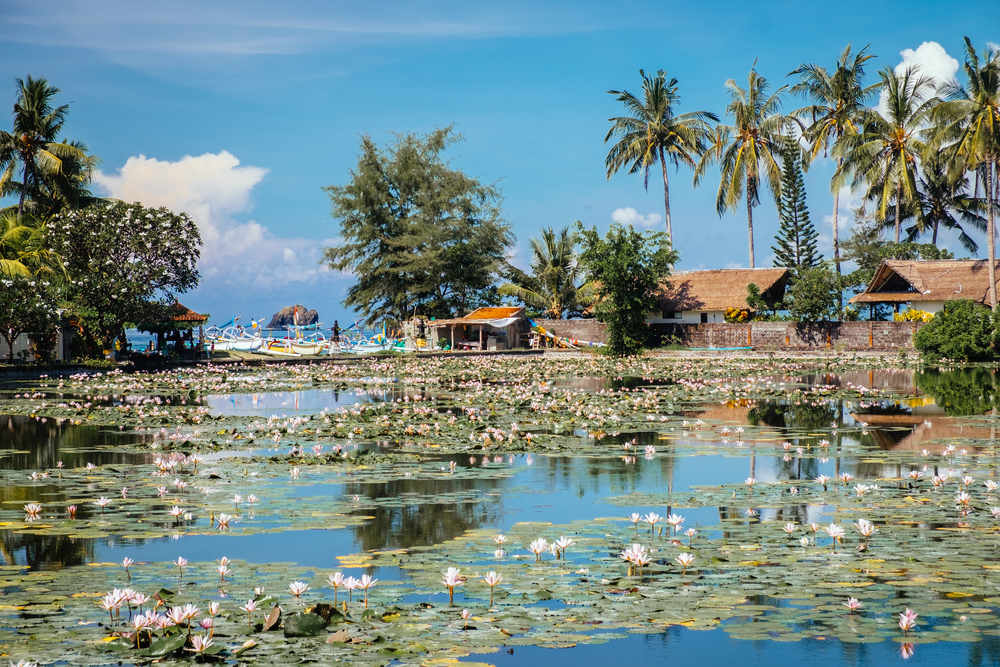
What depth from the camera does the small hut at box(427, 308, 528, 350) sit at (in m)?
49.8

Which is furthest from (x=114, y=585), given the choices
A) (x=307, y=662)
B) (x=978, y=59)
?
(x=978, y=59)

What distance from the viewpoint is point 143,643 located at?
4078mm

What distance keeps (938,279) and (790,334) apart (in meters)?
8.27

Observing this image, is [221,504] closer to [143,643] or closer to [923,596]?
[143,643]

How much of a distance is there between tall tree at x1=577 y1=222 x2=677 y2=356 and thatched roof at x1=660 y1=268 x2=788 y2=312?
6.29 m

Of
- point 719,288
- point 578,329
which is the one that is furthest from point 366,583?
point 719,288

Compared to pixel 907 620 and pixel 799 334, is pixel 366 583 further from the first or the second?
pixel 799 334

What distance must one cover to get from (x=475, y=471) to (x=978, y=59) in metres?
40.2

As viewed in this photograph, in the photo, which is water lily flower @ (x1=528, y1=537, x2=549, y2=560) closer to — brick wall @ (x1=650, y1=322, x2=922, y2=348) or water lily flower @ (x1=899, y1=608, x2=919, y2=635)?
water lily flower @ (x1=899, y1=608, x2=919, y2=635)

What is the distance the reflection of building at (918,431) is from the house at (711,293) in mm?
36268

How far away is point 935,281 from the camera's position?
45.2m

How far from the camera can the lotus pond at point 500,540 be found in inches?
166

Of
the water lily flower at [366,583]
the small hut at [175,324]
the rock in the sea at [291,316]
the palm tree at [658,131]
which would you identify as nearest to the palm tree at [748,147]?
the palm tree at [658,131]

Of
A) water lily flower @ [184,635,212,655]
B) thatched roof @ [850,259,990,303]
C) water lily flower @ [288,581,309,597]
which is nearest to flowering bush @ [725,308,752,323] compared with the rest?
thatched roof @ [850,259,990,303]
